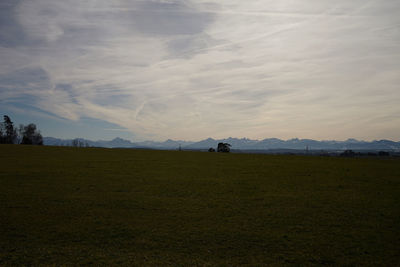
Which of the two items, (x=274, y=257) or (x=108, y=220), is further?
(x=108, y=220)

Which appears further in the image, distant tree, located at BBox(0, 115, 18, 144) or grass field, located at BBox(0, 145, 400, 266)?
distant tree, located at BBox(0, 115, 18, 144)

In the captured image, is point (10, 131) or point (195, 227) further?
point (10, 131)

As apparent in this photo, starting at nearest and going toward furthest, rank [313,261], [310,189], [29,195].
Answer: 1. [313,261]
2. [29,195]
3. [310,189]

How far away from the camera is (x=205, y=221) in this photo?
10195 millimetres

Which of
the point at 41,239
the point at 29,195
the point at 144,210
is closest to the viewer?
the point at 41,239

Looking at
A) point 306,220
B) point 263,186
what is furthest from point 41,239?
point 263,186

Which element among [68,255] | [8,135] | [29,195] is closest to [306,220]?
[68,255]

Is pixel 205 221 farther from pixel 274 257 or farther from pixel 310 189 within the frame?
pixel 310 189

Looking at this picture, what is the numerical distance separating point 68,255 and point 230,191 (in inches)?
442

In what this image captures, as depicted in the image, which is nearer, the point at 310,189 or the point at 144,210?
the point at 144,210

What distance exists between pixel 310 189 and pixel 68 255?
1550cm

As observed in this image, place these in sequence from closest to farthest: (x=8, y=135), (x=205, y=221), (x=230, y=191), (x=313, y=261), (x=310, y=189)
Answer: (x=313, y=261) < (x=205, y=221) < (x=230, y=191) < (x=310, y=189) < (x=8, y=135)

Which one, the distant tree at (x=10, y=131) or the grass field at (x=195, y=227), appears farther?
the distant tree at (x=10, y=131)

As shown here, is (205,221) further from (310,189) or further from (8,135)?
(8,135)
